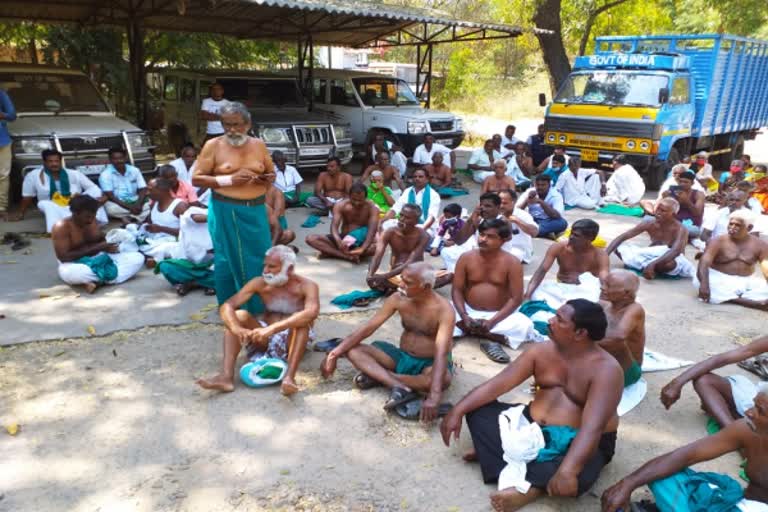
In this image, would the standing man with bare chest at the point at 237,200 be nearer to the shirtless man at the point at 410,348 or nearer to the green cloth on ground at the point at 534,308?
the shirtless man at the point at 410,348

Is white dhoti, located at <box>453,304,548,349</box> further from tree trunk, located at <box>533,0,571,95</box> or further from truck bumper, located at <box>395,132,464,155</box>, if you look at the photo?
tree trunk, located at <box>533,0,571,95</box>

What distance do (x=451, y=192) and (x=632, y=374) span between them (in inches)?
272

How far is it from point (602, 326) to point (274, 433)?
1877 millimetres

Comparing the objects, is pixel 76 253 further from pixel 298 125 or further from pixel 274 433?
pixel 298 125

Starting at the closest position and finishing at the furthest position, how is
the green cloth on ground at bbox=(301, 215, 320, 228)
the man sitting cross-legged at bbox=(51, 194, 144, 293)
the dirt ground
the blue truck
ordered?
the dirt ground, the man sitting cross-legged at bbox=(51, 194, 144, 293), the green cloth on ground at bbox=(301, 215, 320, 228), the blue truck

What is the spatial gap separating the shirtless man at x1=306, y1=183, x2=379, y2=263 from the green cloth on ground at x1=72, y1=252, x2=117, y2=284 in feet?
6.82

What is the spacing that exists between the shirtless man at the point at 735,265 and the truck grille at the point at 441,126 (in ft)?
21.8

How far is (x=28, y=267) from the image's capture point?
20.2 feet

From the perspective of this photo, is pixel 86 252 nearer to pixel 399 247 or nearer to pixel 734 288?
pixel 399 247

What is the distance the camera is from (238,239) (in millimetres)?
4504

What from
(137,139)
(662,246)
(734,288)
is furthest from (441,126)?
(734,288)

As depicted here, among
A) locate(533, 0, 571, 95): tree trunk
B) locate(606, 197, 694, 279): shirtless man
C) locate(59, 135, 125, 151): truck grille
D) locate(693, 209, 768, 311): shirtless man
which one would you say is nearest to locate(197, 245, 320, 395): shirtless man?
locate(606, 197, 694, 279): shirtless man

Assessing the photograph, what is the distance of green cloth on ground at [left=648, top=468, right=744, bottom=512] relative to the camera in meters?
2.56

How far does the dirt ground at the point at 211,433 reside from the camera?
2957 millimetres
